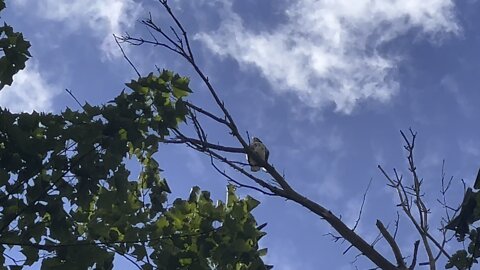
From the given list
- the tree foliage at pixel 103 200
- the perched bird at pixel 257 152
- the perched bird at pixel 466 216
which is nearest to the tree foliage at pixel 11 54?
the tree foliage at pixel 103 200

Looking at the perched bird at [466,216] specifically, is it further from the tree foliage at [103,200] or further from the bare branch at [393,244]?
the tree foliage at [103,200]

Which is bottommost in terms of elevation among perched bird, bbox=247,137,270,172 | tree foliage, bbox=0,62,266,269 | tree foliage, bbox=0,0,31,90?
tree foliage, bbox=0,62,266,269

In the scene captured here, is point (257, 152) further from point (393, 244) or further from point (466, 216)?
point (466, 216)

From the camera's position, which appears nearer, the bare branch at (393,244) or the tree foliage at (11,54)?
the tree foliage at (11,54)

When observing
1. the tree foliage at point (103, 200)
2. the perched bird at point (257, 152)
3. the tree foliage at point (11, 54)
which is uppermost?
the perched bird at point (257, 152)

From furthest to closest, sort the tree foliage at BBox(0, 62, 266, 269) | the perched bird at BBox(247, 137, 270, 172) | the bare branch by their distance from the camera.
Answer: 1. the perched bird at BBox(247, 137, 270, 172)
2. the bare branch
3. the tree foliage at BBox(0, 62, 266, 269)

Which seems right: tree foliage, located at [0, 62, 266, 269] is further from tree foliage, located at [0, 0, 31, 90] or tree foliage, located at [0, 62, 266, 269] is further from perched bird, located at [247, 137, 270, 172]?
perched bird, located at [247, 137, 270, 172]

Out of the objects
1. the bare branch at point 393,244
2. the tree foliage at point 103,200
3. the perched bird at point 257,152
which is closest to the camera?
the tree foliage at point 103,200

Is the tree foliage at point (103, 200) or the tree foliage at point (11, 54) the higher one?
the tree foliage at point (11, 54)

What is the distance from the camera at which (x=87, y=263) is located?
14.5 ft

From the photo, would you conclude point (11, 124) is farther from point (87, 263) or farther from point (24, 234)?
point (87, 263)

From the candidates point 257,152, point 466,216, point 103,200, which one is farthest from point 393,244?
point 103,200

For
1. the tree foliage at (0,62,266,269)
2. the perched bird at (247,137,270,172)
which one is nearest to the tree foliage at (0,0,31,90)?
the tree foliage at (0,62,266,269)

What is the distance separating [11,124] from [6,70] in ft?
2.14
